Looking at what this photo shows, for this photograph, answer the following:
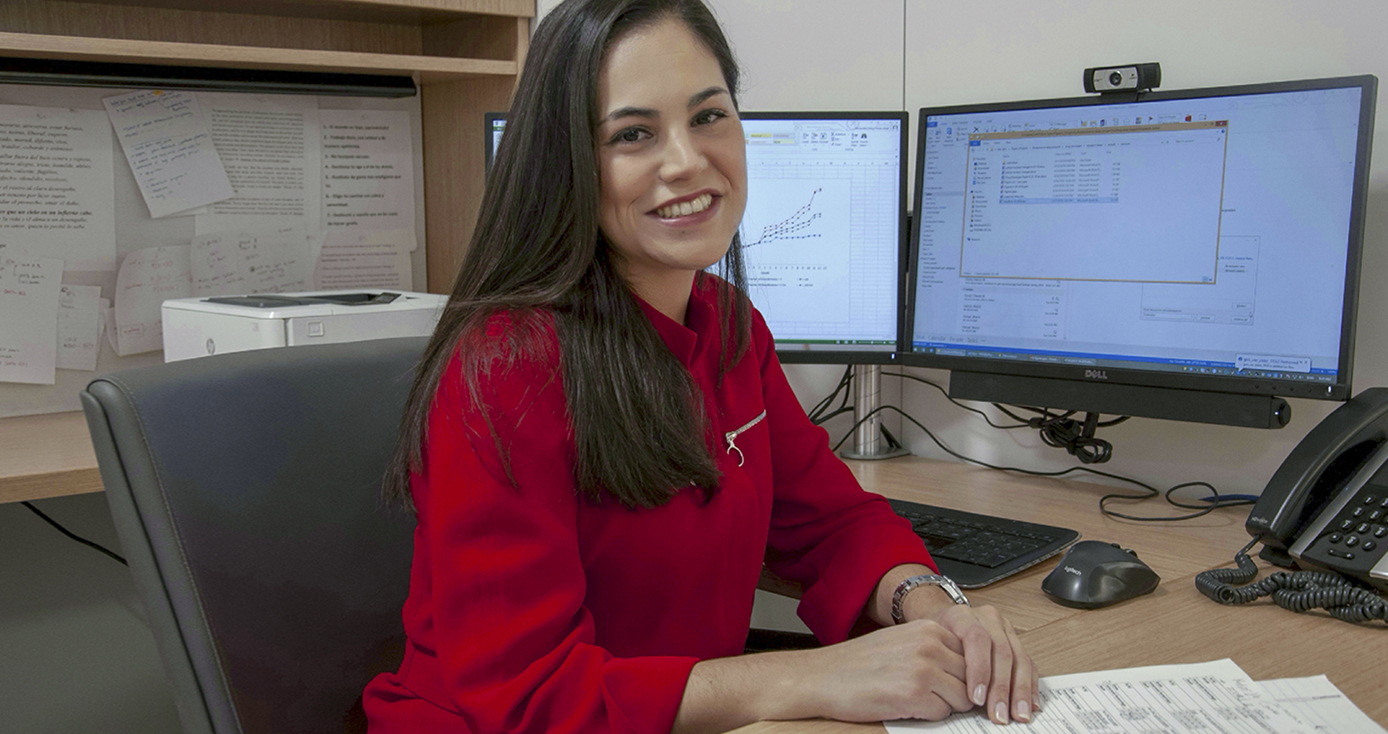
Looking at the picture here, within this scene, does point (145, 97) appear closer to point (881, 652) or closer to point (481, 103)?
point (481, 103)

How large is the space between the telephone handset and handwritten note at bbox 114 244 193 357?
5.68ft

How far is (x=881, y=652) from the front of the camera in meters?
0.81

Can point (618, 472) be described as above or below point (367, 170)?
below

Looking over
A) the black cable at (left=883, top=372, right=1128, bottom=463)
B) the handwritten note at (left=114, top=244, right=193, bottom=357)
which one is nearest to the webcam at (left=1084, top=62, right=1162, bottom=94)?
the black cable at (left=883, top=372, right=1128, bottom=463)

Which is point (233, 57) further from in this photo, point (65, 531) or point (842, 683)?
point (842, 683)

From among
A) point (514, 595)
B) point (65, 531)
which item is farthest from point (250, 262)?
point (514, 595)

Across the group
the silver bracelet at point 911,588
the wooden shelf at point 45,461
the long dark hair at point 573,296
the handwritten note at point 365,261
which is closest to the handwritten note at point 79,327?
the wooden shelf at point 45,461

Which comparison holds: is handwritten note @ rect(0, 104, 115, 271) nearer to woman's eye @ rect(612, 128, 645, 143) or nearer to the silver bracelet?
woman's eye @ rect(612, 128, 645, 143)

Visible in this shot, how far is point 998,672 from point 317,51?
1553 millimetres

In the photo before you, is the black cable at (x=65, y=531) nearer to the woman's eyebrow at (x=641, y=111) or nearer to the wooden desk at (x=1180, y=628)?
the woman's eyebrow at (x=641, y=111)

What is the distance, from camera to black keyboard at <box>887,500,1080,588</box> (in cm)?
114

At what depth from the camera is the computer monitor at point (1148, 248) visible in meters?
1.23

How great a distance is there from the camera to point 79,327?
6.29 feet

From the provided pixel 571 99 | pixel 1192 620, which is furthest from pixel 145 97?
pixel 1192 620
